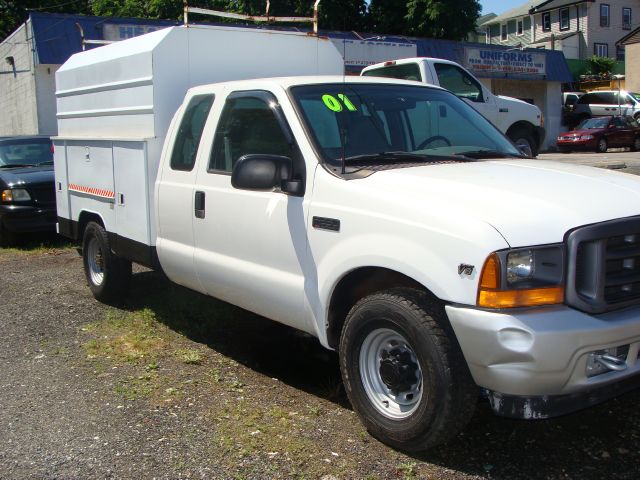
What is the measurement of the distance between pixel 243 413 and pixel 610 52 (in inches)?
2265

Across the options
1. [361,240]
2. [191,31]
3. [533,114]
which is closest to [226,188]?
[361,240]

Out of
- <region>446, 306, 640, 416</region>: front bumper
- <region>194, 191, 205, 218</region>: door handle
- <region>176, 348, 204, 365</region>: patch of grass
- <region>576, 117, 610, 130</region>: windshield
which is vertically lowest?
<region>176, 348, 204, 365</region>: patch of grass

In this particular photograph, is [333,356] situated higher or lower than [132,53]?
lower

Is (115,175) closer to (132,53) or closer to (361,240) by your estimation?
(132,53)

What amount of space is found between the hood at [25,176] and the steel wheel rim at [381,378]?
25.5 feet

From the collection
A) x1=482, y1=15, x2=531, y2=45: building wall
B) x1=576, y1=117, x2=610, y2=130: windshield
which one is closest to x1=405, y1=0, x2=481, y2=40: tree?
x1=576, y1=117, x2=610, y2=130: windshield

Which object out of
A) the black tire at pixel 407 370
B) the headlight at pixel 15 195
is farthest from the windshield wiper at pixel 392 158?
the headlight at pixel 15 195

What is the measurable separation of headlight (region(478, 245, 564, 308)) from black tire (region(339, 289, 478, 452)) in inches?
13.9

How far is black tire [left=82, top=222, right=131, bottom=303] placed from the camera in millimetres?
6535

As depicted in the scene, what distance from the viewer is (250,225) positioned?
4496 mm

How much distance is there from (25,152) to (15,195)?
63.5 inches

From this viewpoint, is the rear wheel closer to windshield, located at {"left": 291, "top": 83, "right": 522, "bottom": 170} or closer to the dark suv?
the dark suv

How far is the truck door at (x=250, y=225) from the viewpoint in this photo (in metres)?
4.23

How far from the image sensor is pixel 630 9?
55.6 m
